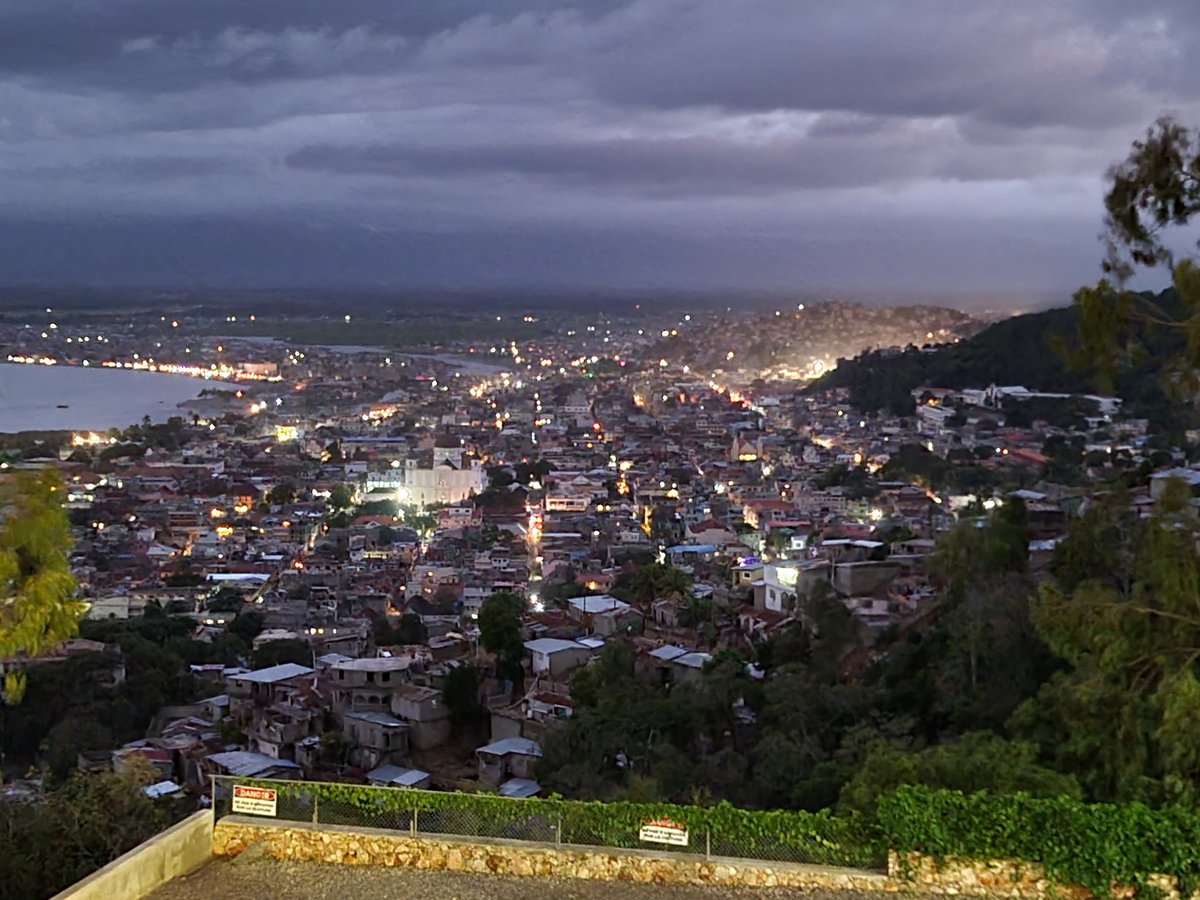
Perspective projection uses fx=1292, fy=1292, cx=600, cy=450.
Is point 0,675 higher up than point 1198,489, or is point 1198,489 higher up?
point 1198,489

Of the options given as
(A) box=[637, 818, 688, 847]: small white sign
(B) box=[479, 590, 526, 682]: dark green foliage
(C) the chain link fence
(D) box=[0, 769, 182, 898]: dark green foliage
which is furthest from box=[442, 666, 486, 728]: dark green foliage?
(A) box=[637, 818, 688, 847]: small white sign

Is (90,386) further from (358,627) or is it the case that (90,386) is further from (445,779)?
(445,779)

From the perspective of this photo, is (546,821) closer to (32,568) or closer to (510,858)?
(510,858)

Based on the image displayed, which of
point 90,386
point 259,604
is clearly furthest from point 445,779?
point 90,386

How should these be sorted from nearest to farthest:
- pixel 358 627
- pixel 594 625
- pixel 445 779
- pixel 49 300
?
pixel 445 779
pixel 594 625
pixel 358 627
pixel 49 300

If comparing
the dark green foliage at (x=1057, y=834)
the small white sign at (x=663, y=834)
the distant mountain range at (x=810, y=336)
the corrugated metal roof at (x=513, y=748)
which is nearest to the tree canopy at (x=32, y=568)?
the small white sign at (x=663, y=834)

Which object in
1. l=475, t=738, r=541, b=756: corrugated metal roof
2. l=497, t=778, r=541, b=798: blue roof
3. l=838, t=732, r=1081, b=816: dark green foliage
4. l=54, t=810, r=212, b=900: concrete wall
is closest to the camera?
l=54, t=810, r=212, b=900: concrete wall

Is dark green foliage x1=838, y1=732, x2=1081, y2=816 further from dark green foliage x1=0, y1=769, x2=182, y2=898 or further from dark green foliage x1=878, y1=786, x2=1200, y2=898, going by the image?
dark green foliage x1=0, y1=769, x2=182, y2=898
